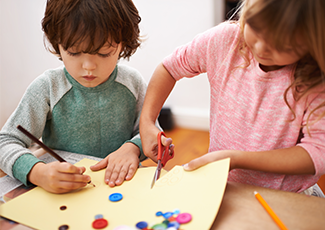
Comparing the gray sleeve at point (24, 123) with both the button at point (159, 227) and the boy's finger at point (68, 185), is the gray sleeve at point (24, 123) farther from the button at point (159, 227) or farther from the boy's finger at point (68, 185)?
the button at point (159, 227)

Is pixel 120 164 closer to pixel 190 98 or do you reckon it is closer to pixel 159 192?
pixel 159 192

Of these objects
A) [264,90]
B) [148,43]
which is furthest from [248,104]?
[148,43]

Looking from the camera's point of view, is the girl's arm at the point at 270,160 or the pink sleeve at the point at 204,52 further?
the pink sleeve at the point at 204,52

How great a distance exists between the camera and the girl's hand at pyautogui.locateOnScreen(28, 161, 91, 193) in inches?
19.1

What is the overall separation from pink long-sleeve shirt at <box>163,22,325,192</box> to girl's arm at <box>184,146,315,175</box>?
0.02m

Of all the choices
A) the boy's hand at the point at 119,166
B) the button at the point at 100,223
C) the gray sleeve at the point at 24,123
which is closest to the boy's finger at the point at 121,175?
the boy's hand at the point at 119,166

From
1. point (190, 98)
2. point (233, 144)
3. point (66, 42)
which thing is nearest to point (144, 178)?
point (233, 144)

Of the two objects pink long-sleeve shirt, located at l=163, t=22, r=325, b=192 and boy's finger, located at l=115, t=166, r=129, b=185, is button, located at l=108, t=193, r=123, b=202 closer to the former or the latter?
boy's finger, located at l=115, t=166, r=129, b=185

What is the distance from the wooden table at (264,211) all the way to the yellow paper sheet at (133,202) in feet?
0.08

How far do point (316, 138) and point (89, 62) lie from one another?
0.53 meters

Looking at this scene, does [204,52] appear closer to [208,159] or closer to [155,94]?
[155,94]

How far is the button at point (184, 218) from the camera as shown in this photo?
1.32 ft

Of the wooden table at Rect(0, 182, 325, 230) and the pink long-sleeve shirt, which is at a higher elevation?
the pink long-sleeve shirt

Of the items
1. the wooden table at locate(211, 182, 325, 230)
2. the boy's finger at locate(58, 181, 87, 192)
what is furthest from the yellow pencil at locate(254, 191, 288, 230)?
the boy's finger at locate(58, 181, 87, 192)
